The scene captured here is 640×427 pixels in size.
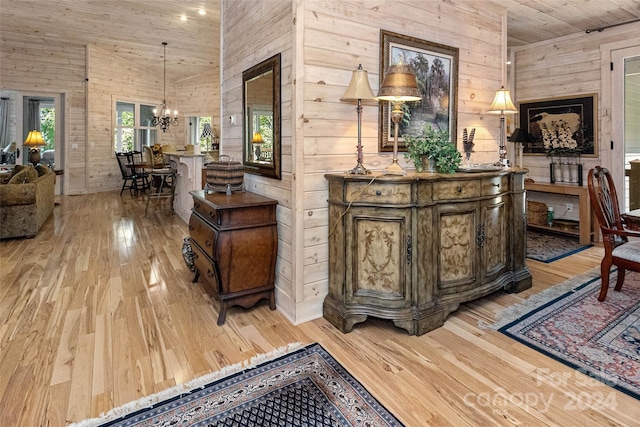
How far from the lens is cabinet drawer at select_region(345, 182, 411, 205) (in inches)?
90.4

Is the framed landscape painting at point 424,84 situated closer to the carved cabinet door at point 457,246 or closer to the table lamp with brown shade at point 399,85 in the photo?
the table lamp with brown shade at point 399,85

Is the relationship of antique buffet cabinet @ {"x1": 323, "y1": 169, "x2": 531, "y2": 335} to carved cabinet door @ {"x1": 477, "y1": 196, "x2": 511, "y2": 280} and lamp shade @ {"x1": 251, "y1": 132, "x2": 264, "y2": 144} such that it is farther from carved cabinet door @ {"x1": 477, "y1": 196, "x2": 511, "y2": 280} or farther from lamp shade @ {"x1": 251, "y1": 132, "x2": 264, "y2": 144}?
lamp shade @ {"x1": 251, "y1": 132, "x2": 264, "y2": 144}

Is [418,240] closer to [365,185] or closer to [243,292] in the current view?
[365,185]

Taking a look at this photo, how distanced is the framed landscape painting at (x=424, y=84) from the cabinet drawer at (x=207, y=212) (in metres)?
1.33

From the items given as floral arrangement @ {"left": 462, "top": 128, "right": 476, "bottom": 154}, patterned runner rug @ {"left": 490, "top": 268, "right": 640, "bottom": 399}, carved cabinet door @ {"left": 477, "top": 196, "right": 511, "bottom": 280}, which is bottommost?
patterned runner rug @ {"left": 490, "top": 268, "right": 640, "bottom": 399}

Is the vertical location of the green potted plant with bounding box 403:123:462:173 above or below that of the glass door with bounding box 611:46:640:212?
below

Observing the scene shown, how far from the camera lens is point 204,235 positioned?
2.71 m

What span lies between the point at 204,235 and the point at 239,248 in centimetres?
37

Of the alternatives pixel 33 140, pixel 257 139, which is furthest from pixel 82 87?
pixel 257 139

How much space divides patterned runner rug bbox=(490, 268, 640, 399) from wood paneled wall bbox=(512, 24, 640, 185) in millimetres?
2550

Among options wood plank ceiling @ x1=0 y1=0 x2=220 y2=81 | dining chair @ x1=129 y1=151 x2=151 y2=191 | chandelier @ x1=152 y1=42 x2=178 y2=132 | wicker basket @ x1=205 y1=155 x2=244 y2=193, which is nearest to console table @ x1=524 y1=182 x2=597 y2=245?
wicker basket @ x1=205 y1=155 x2=244 y2=193

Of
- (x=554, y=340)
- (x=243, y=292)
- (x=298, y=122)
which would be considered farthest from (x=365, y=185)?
(x=554, y=340)

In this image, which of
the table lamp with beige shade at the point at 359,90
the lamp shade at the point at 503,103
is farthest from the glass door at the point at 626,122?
the table lamp with beige shade at the point at 359,90

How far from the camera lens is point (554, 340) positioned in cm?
229
